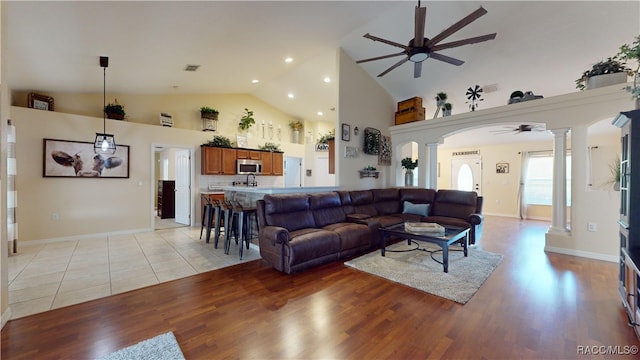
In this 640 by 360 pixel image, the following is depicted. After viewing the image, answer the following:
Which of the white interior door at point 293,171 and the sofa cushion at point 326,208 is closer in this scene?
the sofa cushion at point 326,208

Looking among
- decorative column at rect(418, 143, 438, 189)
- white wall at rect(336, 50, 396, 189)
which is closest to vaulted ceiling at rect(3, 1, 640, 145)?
white wall at rect(336, 50, 396, 189)

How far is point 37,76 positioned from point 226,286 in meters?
4.68

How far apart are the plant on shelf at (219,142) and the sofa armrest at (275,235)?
4.02 m

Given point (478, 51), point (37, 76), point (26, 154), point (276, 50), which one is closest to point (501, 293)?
point (478, 51)

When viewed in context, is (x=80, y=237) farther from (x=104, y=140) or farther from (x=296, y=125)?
(x=296, y=125)

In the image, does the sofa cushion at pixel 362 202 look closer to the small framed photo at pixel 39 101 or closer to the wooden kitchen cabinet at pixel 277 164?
the wooden kitchen cabinet at pixel 277 164

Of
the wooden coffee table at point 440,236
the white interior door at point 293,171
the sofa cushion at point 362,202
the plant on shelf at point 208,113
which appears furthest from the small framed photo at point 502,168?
the plant on shelf at point 208,113

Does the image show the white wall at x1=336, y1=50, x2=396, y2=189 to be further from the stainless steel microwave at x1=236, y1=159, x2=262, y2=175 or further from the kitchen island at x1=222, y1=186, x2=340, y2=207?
the stainless steel microwave at x1=236, y1=159, x2=262, y2=175

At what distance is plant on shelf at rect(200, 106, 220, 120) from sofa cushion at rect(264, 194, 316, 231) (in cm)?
411

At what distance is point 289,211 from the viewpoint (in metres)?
3.88

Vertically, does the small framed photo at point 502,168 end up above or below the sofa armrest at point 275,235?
above

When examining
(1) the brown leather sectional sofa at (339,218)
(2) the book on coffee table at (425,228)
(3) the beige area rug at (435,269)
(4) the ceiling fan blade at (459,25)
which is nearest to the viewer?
(4) the ceiling fan blade at (459,25)

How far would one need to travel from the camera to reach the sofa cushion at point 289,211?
12.0 ft

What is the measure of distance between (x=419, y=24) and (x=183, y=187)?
21.2 ft
